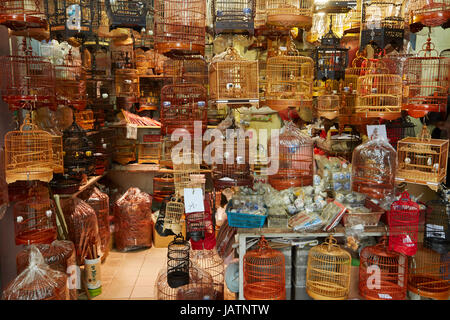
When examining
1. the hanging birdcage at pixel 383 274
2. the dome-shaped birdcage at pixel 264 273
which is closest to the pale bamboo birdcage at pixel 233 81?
the dome-shaped birdcage at pixel 264 273

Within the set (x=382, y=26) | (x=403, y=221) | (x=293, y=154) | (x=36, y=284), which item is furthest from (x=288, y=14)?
(x=36, y=284)

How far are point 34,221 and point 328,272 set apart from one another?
2.93 m

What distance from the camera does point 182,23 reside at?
3535 millimetres

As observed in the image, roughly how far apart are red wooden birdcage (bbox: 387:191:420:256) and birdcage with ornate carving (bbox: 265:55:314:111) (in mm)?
1181

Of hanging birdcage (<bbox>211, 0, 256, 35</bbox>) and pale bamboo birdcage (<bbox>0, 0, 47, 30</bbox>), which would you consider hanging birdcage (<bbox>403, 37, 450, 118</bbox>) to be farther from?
pale bamboo birdcage (<bbox>0, 0, 47, 30</bbox>)

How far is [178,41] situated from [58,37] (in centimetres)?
126

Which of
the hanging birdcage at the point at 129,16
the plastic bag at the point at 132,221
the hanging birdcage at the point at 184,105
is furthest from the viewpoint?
the plastic bag at the point at 132,221

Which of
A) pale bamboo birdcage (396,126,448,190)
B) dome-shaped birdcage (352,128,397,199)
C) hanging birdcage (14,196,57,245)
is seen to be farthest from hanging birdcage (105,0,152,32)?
pale bamboo birdcage (396,126,448,190)

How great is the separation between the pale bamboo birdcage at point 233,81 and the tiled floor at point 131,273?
8.09 ft

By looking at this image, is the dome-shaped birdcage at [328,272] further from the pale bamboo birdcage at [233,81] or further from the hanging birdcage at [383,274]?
the pale bamboo birdcage at [233,81]

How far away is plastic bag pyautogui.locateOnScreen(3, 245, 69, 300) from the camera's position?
9.57ft

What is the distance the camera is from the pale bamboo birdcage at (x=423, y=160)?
3334 millimetres

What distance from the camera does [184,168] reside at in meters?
4.02
